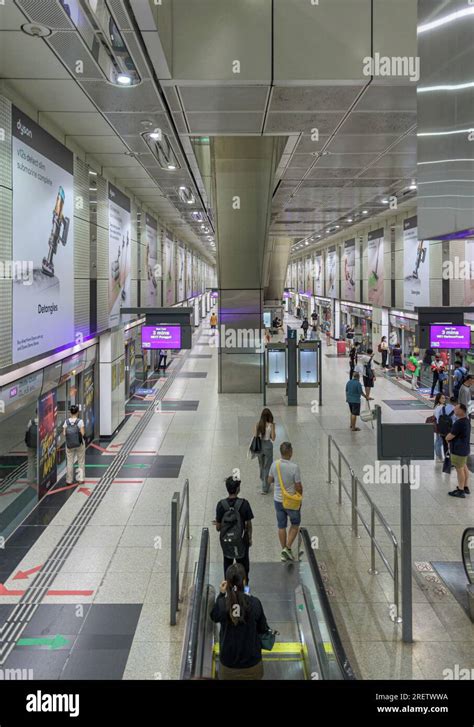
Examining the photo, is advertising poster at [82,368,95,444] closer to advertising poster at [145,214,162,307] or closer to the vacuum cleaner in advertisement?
the vacuum cleaner in advertisement

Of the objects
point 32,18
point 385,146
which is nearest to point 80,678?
point 32,18

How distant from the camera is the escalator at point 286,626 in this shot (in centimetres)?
401

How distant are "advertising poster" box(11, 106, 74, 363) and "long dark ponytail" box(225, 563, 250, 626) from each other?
3846 mm

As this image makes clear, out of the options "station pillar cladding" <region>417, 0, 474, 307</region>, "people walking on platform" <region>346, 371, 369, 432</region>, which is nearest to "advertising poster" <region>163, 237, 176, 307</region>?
"people walking on platform" <region>346, 371, 369, 432</region>

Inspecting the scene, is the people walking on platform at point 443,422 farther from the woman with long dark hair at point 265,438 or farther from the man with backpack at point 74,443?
the man with backpack at point 74,443

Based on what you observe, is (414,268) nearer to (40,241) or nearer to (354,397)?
(354,397)

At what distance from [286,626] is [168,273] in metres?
19.4

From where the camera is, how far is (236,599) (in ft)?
13.0

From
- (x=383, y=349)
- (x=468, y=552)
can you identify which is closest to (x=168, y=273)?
(x=383, y=349)

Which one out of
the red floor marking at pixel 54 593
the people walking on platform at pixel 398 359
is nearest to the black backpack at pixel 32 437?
the red floor marking at pixel 54 593

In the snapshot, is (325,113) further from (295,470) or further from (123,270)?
(123,270)

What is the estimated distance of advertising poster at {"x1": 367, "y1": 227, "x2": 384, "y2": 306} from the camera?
23766 millimetres

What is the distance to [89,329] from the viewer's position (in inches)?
417

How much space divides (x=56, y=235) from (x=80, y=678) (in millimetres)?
5806
